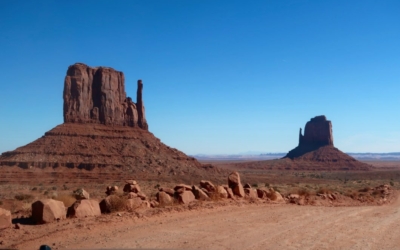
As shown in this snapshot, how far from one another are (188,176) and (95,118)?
82.1ft

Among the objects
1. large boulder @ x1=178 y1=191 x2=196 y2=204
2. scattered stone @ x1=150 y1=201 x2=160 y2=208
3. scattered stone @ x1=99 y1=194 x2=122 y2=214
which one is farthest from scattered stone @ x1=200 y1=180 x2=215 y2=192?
scattered stone @ x1=99 y1=194 x2=122 y2=214

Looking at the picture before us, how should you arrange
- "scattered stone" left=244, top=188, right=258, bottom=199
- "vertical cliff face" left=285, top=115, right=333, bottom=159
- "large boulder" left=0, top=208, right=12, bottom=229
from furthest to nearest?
"vertical cliff face" left=285, top=115, right=333, bottom=159, "scattered stone" left=244, top=188, right=258, bottom=199, "large boulder" left=0, top=208, right=12, bottom=229

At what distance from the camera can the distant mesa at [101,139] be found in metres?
Answer: 59.9

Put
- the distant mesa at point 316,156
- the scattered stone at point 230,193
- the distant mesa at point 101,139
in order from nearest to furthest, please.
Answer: the scattered stone at point 230,193
the distant mesa at point 101,139
the distant mesa at point 316,156

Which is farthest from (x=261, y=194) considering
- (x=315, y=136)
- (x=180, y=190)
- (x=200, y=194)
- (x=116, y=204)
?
(x=315, y=136)

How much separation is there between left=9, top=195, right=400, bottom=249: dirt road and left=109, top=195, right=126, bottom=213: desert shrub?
2.25ft

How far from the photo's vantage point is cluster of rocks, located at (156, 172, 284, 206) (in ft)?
51.3

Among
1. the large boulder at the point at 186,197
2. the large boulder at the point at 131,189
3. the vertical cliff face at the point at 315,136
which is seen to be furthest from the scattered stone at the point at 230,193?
the vertical cliff face at the point at 315,136

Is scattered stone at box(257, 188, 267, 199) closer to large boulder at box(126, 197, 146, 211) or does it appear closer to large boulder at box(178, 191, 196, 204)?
large boulder at box(178, 191, 196, 204)

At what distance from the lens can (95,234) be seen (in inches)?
396

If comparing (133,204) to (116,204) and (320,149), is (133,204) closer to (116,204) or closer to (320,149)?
(116,204)

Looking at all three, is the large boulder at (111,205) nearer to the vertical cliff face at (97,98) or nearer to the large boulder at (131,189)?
the large boulder at (131,189)

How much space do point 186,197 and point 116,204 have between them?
3.93 meters

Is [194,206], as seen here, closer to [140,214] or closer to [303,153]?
[140,214]
